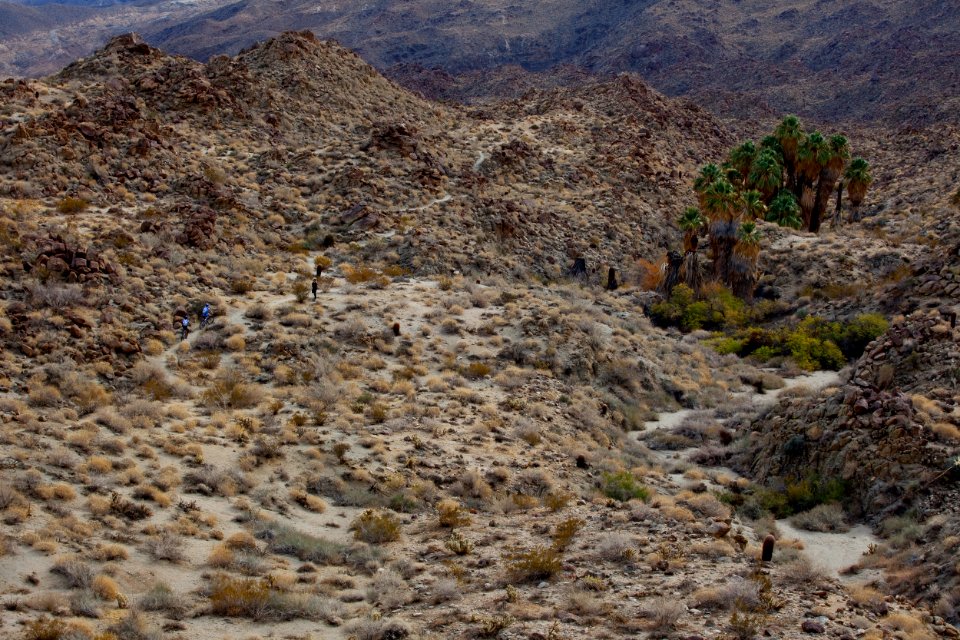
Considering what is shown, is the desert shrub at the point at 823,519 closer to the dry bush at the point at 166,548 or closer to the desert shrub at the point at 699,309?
the dry bush at the point at 166,548

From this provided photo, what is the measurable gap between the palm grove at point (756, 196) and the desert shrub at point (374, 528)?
30.1m

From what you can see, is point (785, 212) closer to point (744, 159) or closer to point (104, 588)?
point (744, 159)

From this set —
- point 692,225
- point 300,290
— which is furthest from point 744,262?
point 300,290

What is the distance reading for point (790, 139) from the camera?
54188 millimetres

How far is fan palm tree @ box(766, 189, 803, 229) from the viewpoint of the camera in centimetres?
5162

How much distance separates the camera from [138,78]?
49.9 meters

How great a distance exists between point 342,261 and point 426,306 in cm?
704

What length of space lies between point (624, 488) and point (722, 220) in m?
27.6

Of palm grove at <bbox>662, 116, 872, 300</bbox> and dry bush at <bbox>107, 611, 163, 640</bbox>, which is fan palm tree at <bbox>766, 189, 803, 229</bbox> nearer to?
palm grove at <bbox>662, 116, 872, 300</bbox>

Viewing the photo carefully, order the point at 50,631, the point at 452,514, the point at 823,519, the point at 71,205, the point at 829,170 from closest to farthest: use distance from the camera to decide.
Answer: the point at 50,631, the point at 452,514, the point at 823,519, the point at 71,205, the point at 829,170

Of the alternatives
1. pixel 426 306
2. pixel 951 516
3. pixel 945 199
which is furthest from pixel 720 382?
pixel 945 199

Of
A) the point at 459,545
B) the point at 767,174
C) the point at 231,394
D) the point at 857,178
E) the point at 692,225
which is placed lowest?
the point at 459,545

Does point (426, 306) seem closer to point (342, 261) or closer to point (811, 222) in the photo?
point (342, 261)

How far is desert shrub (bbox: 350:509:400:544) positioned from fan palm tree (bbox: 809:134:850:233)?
47.1 m
